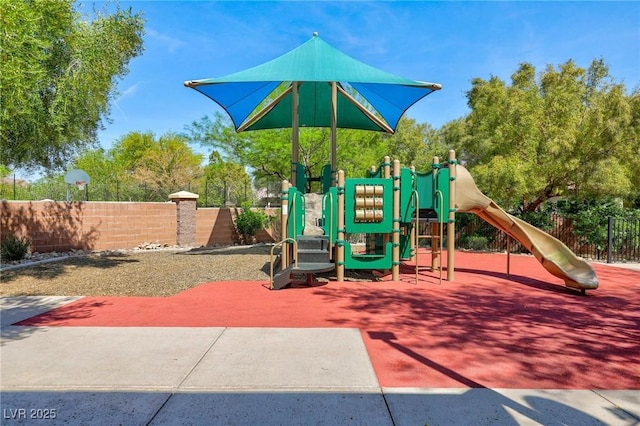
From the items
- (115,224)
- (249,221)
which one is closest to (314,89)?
(249,221)

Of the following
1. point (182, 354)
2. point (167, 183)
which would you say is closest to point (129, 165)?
point (167, 183)

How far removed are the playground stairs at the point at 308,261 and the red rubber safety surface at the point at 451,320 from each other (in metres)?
0.29

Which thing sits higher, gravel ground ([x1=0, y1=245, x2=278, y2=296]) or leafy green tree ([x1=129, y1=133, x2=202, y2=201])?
leafy green tree ([x1=129, y1=133, x2=202, y2=201])

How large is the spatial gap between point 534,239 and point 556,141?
694cm

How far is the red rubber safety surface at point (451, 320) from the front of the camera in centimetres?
391

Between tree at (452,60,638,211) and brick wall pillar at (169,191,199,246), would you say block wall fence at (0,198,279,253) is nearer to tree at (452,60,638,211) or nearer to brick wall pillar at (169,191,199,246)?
brick wall pillar at (169,191,199,246)

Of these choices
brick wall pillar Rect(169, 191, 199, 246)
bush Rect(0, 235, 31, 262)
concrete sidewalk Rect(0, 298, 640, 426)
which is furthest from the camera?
brick wall pillar Rect(169, 191, 199, 246)

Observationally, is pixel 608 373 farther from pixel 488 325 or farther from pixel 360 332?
pixel 360 332

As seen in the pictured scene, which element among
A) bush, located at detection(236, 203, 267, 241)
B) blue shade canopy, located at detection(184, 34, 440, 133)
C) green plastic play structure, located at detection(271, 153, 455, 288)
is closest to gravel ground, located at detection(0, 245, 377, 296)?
green plastic play structure, located at detection(271, 153, 455, 288)

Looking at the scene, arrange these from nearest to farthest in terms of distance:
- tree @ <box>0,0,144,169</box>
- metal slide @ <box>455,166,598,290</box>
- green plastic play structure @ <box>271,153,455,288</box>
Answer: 1. tree @ <box>0,0,144,169</box>
2. metal slide @ <box>455,166,598,290</box>
3. green plastic play structure @ <box>271,153,455,288</box>

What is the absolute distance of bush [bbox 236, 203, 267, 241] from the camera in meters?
18.8

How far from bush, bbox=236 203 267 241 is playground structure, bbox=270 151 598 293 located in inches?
374

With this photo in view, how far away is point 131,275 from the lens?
9.35 metres

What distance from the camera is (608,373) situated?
392 cm
